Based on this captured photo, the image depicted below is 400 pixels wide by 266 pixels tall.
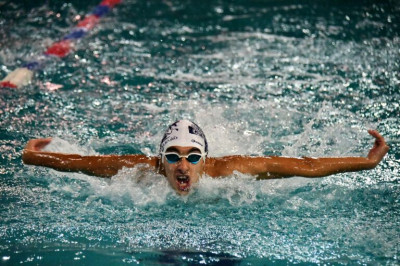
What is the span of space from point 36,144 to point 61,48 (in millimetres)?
3369

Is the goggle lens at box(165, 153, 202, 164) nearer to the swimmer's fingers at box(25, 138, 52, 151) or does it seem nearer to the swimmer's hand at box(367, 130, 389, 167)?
the swimmer's fingers at box(25, 138, 52, 151)

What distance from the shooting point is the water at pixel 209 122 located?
3420mm

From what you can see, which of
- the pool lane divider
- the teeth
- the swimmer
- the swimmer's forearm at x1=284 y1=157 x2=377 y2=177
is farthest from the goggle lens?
the pool lane divider

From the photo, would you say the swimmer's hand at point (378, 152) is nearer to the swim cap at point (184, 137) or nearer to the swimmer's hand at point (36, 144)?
the swim cap at point (184, 137)

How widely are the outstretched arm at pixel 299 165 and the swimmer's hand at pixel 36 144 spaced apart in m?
1.26

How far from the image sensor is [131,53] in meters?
6.90

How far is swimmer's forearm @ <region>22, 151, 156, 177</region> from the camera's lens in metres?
3.86

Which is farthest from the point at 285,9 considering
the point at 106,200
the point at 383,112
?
the point at 106,200

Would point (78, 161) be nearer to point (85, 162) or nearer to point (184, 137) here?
point (85, 162)

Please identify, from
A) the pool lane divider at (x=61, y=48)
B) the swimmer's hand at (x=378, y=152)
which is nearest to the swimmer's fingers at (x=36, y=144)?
the pool lane divider at (x=61, y=48)

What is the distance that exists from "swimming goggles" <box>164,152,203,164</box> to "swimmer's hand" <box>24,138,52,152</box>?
3.17 feet

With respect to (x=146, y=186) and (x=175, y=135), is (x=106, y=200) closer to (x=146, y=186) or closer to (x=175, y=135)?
(x=146, y=186)

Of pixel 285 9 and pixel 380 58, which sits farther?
pixel 285 9

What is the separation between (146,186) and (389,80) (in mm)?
3328
